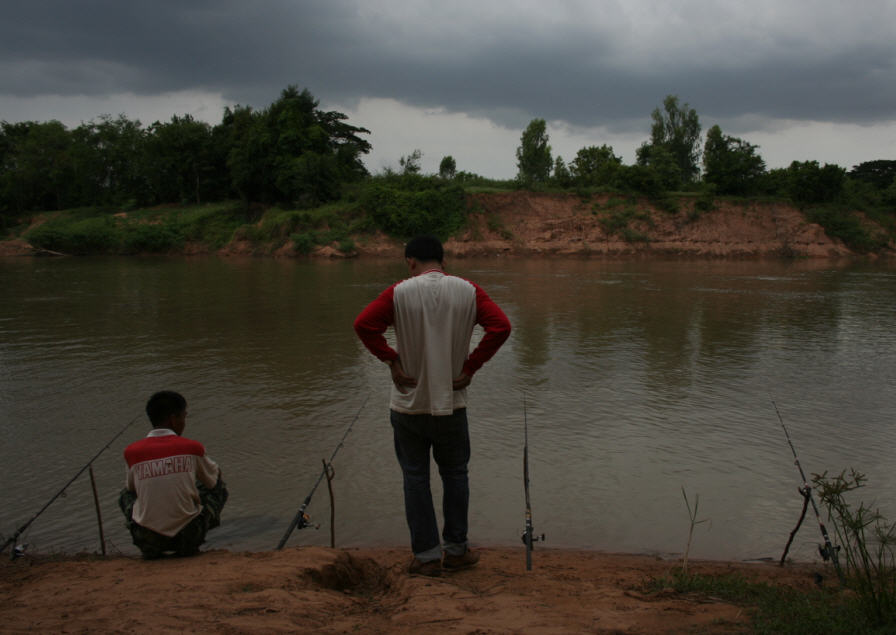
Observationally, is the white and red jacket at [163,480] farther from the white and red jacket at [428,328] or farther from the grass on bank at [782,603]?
the grass on bank at [782,603]

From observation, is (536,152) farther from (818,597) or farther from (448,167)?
(818,597)

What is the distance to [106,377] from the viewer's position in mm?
9414

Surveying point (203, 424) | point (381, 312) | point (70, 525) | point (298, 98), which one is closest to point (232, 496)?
point (70, 525)

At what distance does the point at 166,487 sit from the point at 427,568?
1625 millimetres

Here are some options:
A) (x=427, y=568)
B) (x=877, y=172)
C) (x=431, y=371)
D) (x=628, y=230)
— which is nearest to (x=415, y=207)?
(x=628, y=230)

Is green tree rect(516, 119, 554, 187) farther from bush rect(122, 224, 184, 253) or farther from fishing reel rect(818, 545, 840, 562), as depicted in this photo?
fishing reel rect(818, 545, 840, 562)

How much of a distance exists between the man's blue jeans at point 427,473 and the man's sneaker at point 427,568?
0.03m

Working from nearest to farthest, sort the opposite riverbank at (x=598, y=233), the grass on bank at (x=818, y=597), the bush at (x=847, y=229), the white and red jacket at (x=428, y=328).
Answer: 1. the grass on bank at (x=818, y=597)
2. the white and red jacket at (x=428, y=328)
3. the opposite riverbank at (x=598, y=233)
4. the bush at (x=847, y=229)

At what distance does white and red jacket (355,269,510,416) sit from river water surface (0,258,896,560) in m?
1.60

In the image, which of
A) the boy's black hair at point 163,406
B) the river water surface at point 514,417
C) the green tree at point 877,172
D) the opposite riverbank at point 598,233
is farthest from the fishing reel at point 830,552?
the green tree at point 877,172

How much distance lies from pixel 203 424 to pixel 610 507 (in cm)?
451

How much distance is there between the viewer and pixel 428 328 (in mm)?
3748

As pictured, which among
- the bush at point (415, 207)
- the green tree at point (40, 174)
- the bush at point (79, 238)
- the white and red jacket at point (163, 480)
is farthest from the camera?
the green tree at point (40, 174)

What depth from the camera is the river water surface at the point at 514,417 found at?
5.07 meters
